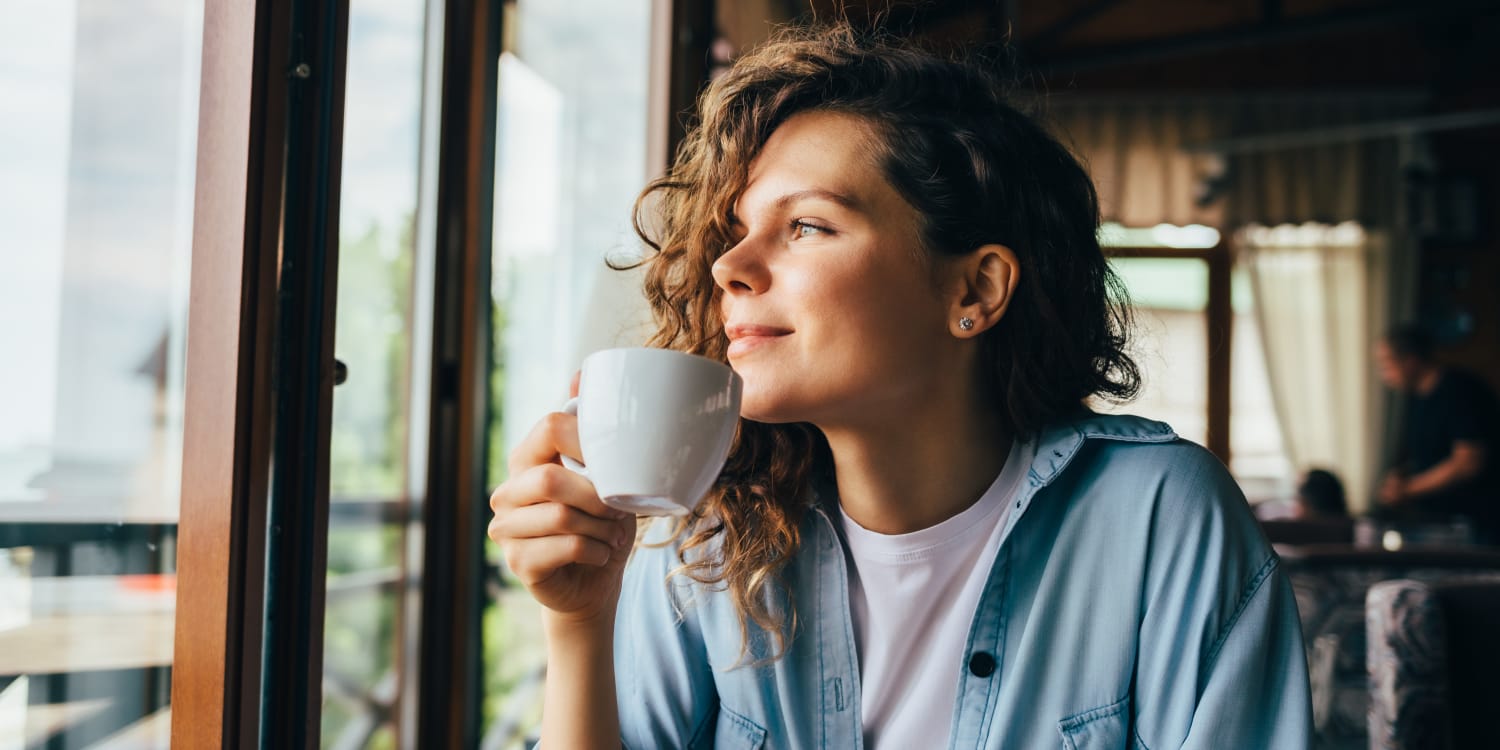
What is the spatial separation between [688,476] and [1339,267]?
665 cm

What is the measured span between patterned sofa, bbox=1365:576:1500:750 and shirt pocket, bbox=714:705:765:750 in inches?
30.5

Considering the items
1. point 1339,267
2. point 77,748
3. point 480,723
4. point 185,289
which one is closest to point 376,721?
point 480,723

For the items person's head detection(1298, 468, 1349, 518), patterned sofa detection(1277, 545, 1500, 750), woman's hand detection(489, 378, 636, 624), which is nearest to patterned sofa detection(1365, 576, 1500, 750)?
woman's hand detection(489, 378, 636, 624)

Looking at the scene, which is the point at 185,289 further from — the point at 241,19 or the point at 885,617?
the point at 885,617

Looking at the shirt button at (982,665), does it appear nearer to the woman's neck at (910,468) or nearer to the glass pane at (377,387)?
the woman's neck at (910,468)


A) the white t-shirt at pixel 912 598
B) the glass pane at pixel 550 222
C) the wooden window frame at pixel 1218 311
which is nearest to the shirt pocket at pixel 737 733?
the white t-shirt at pixel 912 598

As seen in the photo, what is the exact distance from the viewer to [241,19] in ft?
3.28

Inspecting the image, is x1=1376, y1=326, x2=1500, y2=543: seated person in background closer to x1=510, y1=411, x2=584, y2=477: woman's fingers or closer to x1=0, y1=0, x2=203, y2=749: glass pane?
x1=510, y1=411, x2=584, y2=477: woman's fingers

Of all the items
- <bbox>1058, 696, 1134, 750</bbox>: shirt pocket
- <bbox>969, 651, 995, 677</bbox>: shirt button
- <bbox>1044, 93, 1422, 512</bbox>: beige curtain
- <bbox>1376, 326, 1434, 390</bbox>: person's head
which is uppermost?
<bbox>1044, 93, 1422, 512</bbox>: beige curtain

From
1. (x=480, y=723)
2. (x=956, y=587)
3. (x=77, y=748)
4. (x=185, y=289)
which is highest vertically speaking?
(x=185, y=289)

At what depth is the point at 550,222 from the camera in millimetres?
2318

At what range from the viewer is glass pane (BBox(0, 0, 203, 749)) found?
2.95ft

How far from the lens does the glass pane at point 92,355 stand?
35.4 inches

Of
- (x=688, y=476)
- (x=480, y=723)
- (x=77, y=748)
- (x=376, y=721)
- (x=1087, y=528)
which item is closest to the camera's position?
(x=688, y=476)
